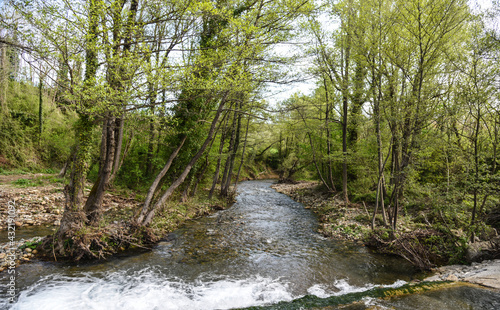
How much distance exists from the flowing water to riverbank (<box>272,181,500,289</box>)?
0.48 meters

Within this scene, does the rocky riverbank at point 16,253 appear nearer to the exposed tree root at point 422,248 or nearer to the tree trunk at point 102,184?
the tree trunk at point 102,184

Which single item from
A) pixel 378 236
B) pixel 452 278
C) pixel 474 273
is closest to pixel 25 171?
pixel 378 236

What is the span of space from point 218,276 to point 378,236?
5077 millimetres

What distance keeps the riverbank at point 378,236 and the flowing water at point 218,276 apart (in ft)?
1.56

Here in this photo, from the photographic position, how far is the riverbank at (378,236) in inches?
206

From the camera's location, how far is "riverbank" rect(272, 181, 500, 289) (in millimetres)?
5238

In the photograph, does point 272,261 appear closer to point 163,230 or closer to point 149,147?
point 163,230

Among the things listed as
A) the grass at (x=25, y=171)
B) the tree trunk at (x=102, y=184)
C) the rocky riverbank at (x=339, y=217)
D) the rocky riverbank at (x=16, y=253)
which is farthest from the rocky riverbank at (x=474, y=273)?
the grass at (x=25, y=171)

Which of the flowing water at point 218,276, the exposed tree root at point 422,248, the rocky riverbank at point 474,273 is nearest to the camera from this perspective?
the flowing water at point 218,276

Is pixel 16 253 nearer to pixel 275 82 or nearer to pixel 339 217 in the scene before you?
pixel 275 82

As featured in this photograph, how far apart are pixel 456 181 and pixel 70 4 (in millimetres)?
10108

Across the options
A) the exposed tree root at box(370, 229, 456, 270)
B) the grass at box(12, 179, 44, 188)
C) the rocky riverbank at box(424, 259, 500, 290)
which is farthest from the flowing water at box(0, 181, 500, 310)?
the grass at box(12, 179, 44, 188)

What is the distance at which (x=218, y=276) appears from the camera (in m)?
5.58

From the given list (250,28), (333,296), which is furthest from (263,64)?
(333,296)
